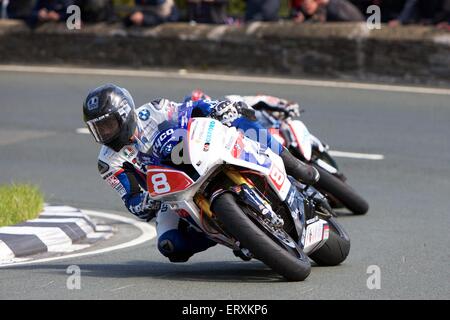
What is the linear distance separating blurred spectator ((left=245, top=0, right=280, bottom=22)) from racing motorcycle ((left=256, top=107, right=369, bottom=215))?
6883 mm

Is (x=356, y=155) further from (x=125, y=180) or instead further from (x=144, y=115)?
(x=125, y=180)

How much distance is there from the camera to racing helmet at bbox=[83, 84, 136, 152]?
7949mm

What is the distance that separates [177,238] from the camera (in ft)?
26.2

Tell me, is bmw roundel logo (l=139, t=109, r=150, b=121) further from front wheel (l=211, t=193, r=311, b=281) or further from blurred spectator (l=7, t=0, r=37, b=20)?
blurred spectator (l=7, t=0, r=37, b=20)

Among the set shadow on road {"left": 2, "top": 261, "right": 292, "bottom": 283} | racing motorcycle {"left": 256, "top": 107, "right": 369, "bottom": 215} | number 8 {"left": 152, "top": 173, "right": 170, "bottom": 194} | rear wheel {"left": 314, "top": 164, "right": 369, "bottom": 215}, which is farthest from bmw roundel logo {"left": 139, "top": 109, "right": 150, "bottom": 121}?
rear wheel {"left": 314, "top": 164, "right": 369, "bottom": 215}

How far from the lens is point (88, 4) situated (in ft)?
61.9

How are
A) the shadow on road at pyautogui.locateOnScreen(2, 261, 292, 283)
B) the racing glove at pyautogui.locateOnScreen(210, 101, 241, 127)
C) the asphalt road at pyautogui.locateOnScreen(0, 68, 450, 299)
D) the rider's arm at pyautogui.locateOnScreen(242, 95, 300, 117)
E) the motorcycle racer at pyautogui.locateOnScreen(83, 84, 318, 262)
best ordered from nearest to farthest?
the asphalt road at pyautogui.locateOnScreen(0, 68, 450, 299), the shadow on road at pyautogui.locateOnScreen(2, 261, 292, 283), the motorcycle racer at pyautogui.locateOnScreen(83, 84, 318, 262), the racing glove at pyautogui.locateOnScreen(210, 101, 241, 127), the rider's arm at pyautogui.locateOnScreen(242, 95, 300, 117)

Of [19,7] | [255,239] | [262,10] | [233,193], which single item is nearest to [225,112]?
[233,193]

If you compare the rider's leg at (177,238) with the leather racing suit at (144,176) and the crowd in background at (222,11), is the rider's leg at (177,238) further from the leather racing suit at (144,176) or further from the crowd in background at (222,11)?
the crowd in background at (222,11)

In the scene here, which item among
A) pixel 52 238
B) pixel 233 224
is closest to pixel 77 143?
pixel 52 238

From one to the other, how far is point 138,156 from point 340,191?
123 inches

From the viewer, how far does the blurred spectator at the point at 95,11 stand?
744 inches
